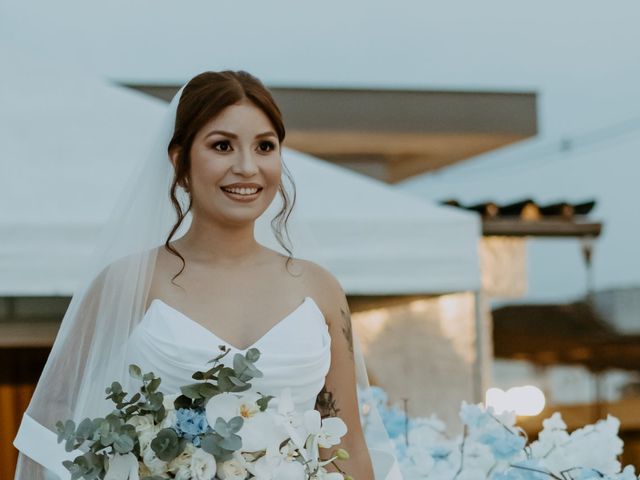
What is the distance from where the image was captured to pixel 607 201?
11.8 metres

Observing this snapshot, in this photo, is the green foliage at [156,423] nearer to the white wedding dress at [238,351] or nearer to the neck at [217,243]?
the white wedding dress at [238,351]

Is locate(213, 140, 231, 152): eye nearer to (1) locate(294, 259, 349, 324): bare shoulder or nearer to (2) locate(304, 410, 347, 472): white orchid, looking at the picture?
(1) locate(294, 259, 349, 324): bare shoulder

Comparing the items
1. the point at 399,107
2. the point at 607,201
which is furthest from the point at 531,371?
the point at 399,107

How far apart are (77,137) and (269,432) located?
2.68 meters

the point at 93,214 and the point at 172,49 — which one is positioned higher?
the point at 172,49

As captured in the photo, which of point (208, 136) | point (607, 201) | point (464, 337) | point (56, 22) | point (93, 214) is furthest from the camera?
point (607, 201)

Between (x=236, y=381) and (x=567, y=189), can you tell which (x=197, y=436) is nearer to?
(x=236, y=381)

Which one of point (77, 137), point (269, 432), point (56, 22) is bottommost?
Result: point (269, 432)

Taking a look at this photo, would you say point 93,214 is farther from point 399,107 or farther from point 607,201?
point 607,201

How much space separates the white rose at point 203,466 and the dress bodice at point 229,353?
1.06ft

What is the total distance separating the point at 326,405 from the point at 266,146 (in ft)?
1.68

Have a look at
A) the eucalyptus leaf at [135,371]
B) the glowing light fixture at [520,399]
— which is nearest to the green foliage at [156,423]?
the eucalyptus leaf at [135,371]

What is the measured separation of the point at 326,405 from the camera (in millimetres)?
2381

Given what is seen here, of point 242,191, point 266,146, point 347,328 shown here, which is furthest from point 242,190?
point 347,328
